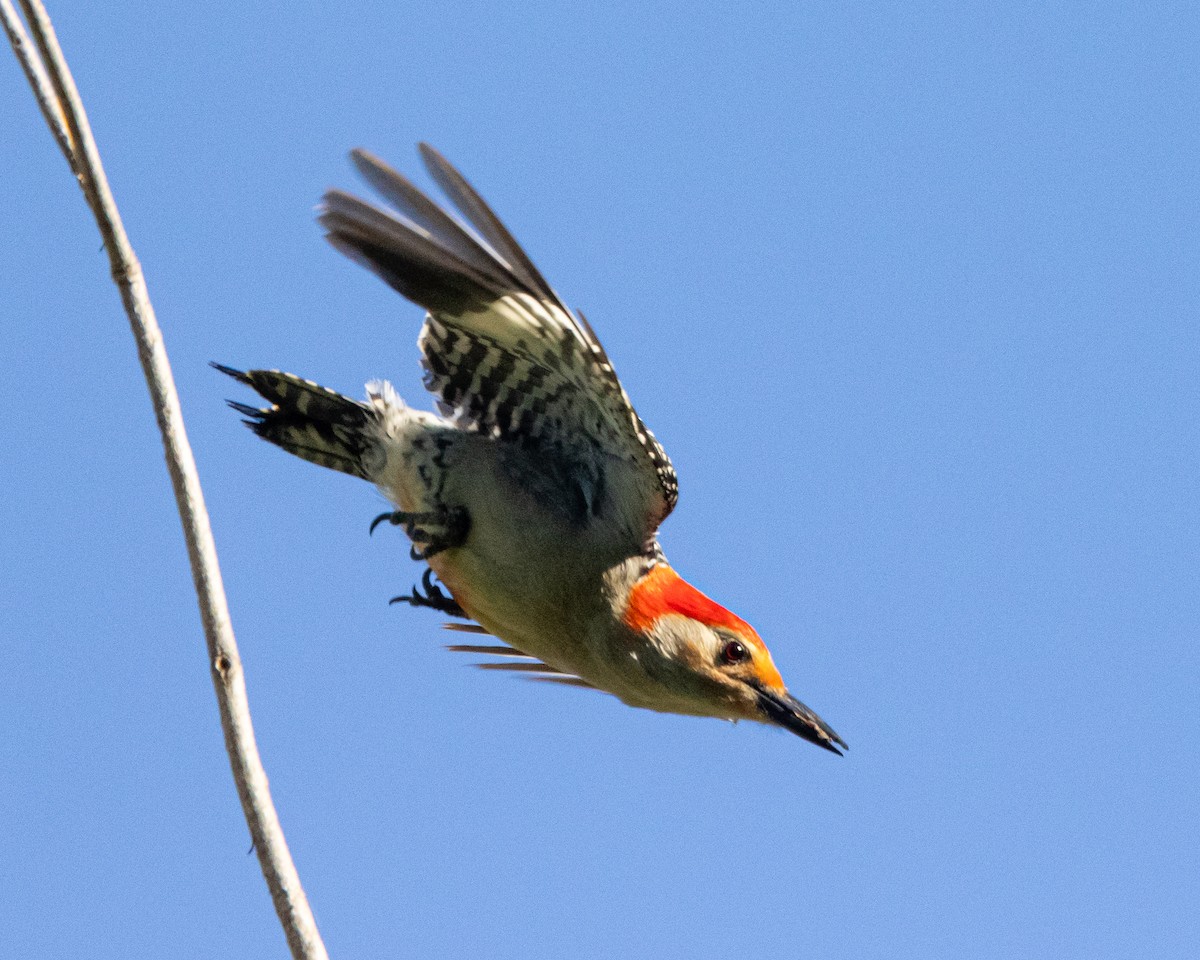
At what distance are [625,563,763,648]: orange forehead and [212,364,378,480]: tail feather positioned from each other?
1.54 meters

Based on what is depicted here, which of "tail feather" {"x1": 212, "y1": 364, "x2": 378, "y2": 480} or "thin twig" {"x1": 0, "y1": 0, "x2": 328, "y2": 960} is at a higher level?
"tail feather" {"x1": 212, "y1": 364, "x2": 378, "y2": 480}

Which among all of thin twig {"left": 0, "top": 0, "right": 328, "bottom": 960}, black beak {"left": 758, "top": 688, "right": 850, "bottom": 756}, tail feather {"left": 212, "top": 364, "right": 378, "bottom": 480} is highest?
tail feather {"left": 212, "top": 364, "right": 378, "bottom": 480}

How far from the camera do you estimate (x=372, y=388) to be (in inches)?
252

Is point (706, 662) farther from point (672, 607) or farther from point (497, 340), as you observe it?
point (497, 340)

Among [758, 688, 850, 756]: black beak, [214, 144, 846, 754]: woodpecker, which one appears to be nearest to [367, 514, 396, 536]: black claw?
[214, 144, 846, 754]: woodpecker

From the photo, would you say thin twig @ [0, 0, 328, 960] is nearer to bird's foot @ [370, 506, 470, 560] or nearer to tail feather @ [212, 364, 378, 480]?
bird's foot @ [370, 506, 470, 560]

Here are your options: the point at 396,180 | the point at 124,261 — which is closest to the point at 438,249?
the point at 396,180

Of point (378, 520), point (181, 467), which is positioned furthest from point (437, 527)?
point (181, 467)

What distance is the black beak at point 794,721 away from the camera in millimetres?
5680

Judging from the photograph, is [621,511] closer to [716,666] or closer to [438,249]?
[716,666]

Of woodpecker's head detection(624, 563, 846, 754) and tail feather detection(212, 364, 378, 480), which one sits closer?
woodpecker's head detection(624, 563, 846, 754)

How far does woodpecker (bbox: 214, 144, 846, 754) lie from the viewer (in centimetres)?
549

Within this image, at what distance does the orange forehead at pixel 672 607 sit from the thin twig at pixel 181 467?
7.80ft

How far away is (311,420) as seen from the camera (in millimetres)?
6465
